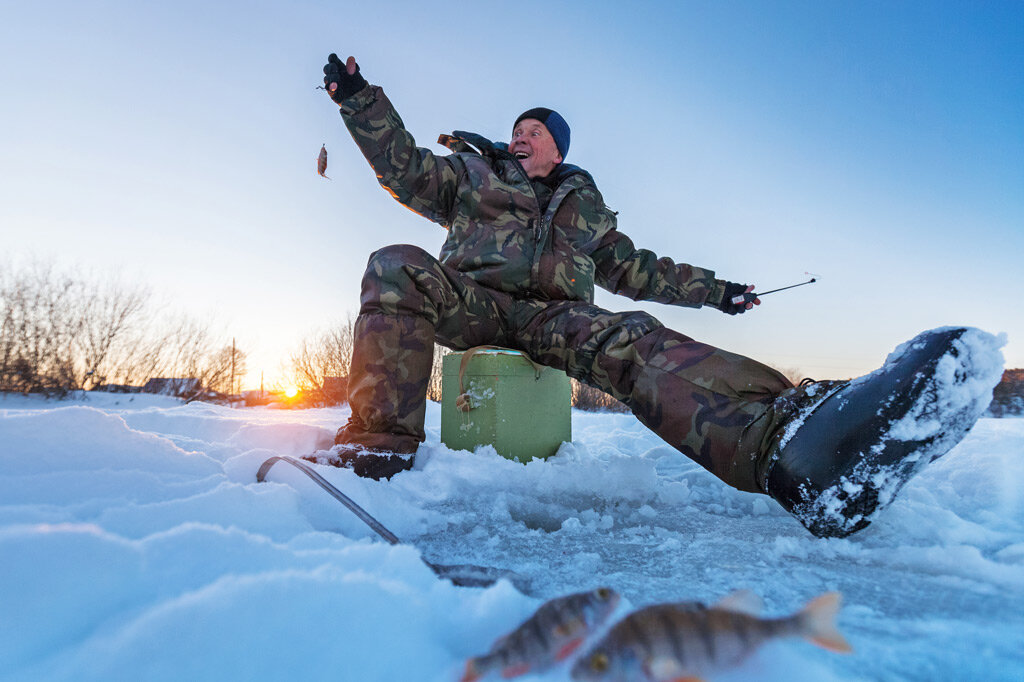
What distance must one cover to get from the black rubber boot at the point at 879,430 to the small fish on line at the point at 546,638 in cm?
76

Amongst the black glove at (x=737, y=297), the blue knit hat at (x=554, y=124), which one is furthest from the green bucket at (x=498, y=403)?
the blue knit hat at (x=554, y=124)

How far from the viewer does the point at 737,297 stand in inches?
117

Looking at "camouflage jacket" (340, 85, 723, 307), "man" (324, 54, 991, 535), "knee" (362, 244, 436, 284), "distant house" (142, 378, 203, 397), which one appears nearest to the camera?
"man" (324, 54, 991, 535)

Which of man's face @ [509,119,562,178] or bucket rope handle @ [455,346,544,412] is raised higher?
man's face @ [509,119,562,178]

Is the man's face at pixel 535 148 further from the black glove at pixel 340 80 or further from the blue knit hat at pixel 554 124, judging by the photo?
the black glove at pixel 340 80

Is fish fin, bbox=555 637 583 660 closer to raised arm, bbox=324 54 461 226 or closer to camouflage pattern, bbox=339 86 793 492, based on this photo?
camouflage pattern, bbox=339 86 793 492

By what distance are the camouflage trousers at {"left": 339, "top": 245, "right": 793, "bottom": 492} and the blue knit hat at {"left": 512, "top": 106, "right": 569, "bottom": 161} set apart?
1.19 m

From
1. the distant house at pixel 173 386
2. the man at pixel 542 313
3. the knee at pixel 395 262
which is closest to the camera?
the man at pixel 542 313

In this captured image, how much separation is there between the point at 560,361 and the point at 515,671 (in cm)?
157

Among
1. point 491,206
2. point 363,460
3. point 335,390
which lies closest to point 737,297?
point 491,206

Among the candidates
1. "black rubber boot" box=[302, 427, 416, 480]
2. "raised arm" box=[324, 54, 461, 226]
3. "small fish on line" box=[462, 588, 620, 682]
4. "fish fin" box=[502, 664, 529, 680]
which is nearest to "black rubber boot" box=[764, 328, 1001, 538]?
"small fish on line" box=[462, 588, 620, 682]

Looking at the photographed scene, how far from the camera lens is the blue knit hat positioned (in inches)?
116

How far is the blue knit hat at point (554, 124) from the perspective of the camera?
2939mm

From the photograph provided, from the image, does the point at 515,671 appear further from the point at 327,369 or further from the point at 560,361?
the point at 327,369
